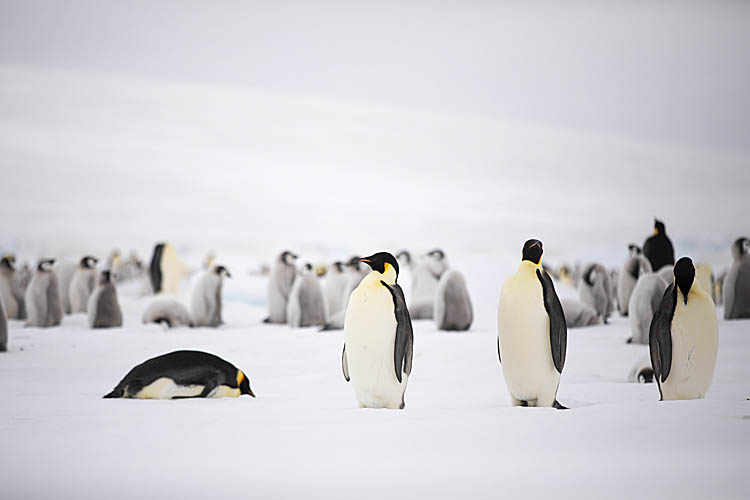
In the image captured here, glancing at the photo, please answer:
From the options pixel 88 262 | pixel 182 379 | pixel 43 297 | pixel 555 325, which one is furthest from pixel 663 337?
pixel 88 262

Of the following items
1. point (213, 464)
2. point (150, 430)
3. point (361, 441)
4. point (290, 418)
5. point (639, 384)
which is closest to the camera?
point (213, 464)

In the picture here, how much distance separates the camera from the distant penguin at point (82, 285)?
7617mm

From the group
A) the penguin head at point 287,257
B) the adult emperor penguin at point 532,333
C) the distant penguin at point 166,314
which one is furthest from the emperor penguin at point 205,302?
the adult emperor penguin at point 532,333

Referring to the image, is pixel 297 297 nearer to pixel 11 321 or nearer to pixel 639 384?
pixel 11 321

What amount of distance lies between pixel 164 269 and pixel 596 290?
4901mm

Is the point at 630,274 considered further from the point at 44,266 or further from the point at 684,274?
the point at 44,266

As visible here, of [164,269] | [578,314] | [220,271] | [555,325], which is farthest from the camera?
[164,269]

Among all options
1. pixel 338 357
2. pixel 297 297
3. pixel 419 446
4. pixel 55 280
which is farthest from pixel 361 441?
pixel 55 280

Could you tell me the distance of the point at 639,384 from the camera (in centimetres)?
345

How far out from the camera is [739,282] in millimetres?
5277

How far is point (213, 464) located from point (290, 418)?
1.75 feet

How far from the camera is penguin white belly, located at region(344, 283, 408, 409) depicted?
2750 mm

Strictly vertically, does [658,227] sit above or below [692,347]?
above

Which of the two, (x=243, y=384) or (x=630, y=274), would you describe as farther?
(x=630, y=274)
